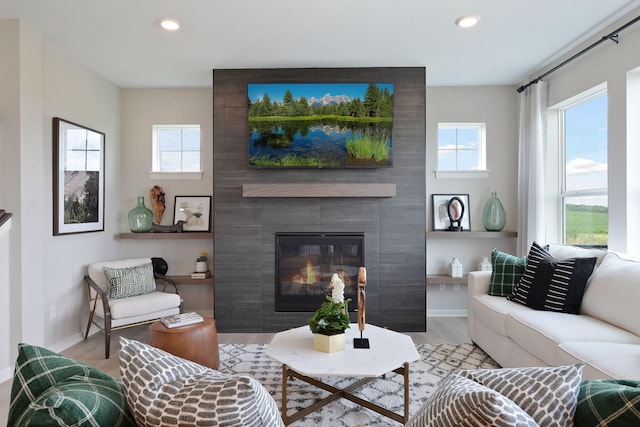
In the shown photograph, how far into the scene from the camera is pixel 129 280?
367cm

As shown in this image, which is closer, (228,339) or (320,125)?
(228,339)

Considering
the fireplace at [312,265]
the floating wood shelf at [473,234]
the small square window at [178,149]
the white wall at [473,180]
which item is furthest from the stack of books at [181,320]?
the white wall at [473,180]

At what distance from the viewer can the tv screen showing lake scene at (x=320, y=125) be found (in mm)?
3896

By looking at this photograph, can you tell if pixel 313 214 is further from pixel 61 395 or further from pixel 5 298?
pixel 61 395

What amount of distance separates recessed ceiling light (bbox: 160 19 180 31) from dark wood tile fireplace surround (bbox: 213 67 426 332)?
932 millimetres

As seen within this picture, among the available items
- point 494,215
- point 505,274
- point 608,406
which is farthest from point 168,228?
point 608,406

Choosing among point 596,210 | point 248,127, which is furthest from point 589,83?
point 248,127

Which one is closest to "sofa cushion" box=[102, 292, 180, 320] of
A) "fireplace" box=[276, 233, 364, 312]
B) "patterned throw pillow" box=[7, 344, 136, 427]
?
"fireplace" box=[276, 233, 364, 312]

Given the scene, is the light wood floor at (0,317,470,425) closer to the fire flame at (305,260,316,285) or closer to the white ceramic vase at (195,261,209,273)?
the fire flame at (305,260,316,285)

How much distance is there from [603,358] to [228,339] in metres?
3.04

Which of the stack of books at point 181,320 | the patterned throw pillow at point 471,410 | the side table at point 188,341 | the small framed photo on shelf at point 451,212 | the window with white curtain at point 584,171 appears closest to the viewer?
the patterned throw pillow at point 471,410

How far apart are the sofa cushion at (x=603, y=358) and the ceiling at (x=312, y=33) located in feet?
7.70

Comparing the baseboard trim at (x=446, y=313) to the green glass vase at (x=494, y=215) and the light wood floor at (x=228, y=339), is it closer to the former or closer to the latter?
the light wood floor at (x=228, y=339)

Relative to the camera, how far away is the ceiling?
9.05 ft
